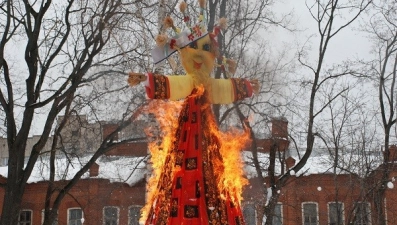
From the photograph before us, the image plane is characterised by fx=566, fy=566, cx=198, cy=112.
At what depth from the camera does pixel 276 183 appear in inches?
591

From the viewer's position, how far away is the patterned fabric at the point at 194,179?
6852 mm

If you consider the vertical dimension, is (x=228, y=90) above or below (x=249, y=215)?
above

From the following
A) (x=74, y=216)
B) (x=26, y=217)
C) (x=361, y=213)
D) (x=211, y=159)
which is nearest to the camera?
(x=211, y=159)

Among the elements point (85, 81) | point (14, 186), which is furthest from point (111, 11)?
point (14, 186)

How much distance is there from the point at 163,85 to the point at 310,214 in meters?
20.1

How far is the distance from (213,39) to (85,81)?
250 inches

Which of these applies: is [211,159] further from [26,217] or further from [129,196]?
[26,217]

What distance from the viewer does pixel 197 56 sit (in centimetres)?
720

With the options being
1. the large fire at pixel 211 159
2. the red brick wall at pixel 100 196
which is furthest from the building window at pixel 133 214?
the large fire at pixel 211 159

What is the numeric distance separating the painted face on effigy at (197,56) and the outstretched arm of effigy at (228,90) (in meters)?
0.22

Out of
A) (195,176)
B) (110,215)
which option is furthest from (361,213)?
(195,176)

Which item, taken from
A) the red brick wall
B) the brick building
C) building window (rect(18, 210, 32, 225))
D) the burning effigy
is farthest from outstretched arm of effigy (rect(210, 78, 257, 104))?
building window (rect(18, 210, 32, 225))

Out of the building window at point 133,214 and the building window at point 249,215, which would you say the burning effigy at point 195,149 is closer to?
the building window at point 249,215

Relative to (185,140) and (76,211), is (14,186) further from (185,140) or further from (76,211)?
→ (76,211)
